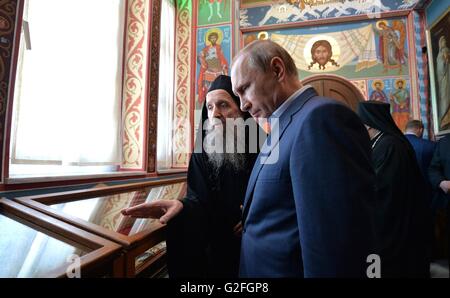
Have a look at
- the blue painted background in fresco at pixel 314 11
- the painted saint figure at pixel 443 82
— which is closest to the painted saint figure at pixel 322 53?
the blue painted background in fresco at pixel 314 11

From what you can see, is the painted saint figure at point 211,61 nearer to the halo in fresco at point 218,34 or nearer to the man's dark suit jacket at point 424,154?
the halo in fresco at point 218,34

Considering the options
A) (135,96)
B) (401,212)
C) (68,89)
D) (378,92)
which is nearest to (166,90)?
(135,96)

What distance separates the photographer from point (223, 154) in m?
1.61

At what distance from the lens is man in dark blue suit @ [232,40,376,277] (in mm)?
649

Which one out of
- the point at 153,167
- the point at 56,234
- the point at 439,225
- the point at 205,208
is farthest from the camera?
the point at 439,225

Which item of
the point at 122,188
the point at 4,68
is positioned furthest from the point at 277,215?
the point at 4,68

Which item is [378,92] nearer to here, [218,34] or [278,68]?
[218,34]

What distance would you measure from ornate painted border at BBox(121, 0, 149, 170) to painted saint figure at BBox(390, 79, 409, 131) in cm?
501

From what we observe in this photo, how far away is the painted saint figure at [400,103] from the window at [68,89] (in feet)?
17.4

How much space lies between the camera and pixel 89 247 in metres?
0.74

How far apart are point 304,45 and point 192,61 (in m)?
2.66

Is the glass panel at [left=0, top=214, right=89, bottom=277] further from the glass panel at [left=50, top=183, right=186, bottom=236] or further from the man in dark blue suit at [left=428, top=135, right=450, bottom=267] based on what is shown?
the man in dark blue suit at [left=428, top=135, right=450, bottom=267]

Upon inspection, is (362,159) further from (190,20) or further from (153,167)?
(190,20)

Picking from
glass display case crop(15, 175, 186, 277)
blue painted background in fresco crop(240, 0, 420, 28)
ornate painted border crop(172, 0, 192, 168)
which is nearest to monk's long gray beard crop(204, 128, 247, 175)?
glass display case crop(15, 175, 186, 277)
